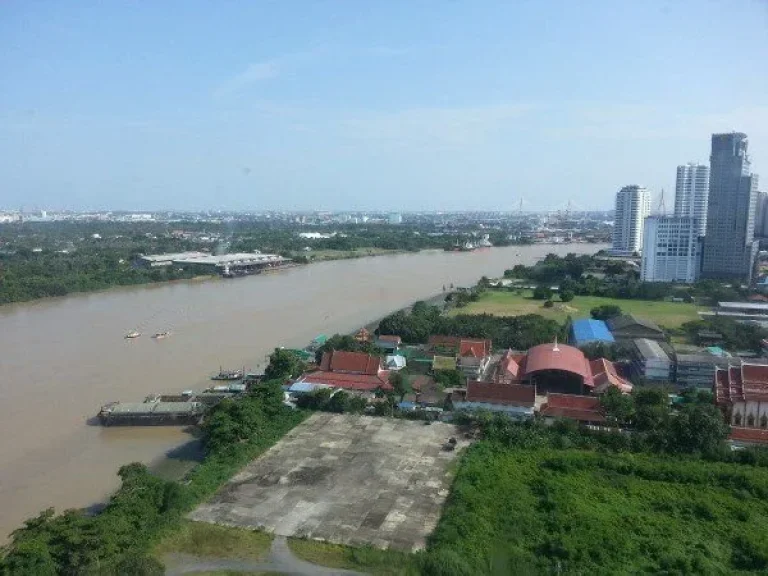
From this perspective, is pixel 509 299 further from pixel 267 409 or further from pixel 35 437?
pixel 35 437

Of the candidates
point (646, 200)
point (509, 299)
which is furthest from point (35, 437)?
point (646, 200)

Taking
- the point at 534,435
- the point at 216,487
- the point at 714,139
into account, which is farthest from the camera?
the point at 714,139

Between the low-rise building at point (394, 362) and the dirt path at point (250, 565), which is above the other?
the low-rise building at point (394, 362)

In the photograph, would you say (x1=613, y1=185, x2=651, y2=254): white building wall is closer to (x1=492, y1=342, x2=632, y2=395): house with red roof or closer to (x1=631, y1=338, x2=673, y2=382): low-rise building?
(x1=631, y1=338, x2=673, y2=382): low-rise building

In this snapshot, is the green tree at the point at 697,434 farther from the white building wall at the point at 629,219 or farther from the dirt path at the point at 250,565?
the white building wall at the point at 629,219

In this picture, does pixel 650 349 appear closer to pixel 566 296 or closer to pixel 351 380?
pixel 351 380

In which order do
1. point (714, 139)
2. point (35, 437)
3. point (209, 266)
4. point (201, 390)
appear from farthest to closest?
1. point (209, 266)
2. point (714, 139)
3. point (201, 390)
4. point (35, 437)

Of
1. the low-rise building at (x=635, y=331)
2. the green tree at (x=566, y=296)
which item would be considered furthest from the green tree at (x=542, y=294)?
the low-rise building at (x=635, y=331)
